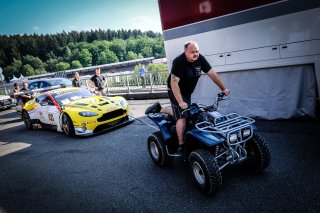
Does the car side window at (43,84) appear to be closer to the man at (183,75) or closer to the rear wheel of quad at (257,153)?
the man at (183,75)

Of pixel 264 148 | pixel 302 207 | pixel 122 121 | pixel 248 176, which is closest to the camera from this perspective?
pixel 302 207

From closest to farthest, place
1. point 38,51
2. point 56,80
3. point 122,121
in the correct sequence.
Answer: point 122,121 < point 56,80 < point 38,51

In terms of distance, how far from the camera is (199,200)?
11.3 feet

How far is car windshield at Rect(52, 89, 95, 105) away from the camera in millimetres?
8477

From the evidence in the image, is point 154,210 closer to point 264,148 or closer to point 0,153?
point 264,148

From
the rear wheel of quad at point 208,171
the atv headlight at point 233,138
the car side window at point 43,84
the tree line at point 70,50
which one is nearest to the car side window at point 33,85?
the car side window at point 43,84

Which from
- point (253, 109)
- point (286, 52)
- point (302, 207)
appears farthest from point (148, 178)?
point (286, 52)

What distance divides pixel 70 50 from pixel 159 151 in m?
133

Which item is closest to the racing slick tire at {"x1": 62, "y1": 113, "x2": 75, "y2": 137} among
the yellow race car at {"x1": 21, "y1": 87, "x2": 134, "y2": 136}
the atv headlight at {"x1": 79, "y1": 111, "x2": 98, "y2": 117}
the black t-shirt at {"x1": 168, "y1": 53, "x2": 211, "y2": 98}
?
the yellow race car at {"x1": 21, "y1": 87, "x2": 134, "y2": 136}

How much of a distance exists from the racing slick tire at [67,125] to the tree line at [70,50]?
11208cm

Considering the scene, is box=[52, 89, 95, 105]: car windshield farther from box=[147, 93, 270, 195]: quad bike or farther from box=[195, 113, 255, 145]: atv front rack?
box=[195, 113, 255, 145]: atv front rack

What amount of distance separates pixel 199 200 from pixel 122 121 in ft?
16.7

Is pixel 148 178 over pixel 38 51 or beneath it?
beneath

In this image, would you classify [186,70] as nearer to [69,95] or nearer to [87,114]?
[87,114]
